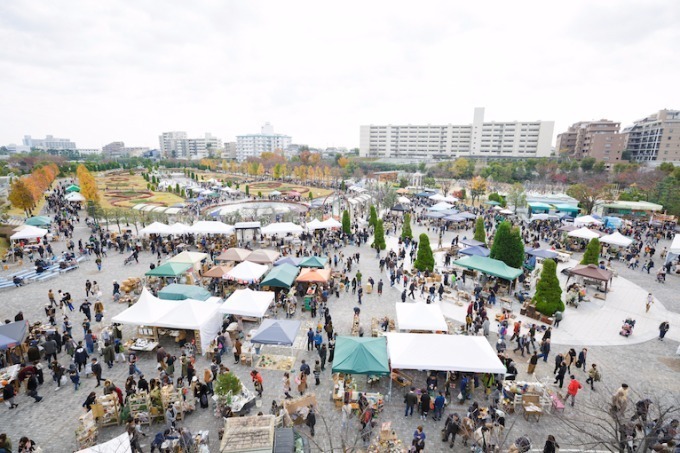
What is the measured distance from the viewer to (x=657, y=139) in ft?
237

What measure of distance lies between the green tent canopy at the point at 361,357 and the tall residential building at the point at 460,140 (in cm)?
10245

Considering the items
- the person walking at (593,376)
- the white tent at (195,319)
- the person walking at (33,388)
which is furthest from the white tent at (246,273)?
the person walking at (593,376)

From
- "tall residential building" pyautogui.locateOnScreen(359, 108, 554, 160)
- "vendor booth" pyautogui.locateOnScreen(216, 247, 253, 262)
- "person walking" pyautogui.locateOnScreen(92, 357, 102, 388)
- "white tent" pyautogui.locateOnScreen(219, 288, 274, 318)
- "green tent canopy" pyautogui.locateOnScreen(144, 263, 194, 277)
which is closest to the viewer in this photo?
"person walking" pyautogui.locateOnScreen(92, 357, 102, 388)

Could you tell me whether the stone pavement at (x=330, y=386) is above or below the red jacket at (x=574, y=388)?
below

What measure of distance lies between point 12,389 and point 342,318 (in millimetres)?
10568

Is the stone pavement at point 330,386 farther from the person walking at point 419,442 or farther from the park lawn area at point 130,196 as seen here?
the park lawn area at point 130,196

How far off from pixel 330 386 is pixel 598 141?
3565 inches

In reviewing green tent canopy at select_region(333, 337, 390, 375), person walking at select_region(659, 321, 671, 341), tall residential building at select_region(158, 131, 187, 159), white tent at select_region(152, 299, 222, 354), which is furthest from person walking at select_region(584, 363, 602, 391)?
tall residential building at select_region(158, 131, 187, 159)

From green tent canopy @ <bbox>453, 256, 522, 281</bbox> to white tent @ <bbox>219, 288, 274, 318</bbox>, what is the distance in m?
10.7

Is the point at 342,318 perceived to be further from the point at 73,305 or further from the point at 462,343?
the point at 73,305

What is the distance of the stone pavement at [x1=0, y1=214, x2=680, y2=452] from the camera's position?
8562 mm

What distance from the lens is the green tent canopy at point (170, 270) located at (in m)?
16.8

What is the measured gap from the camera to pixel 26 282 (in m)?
17.9

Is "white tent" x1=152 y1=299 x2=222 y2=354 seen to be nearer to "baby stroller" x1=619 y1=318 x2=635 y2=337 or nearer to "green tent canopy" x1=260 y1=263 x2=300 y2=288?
"green tent canopy" x1=260 y1=263 x2=300 y2=288
